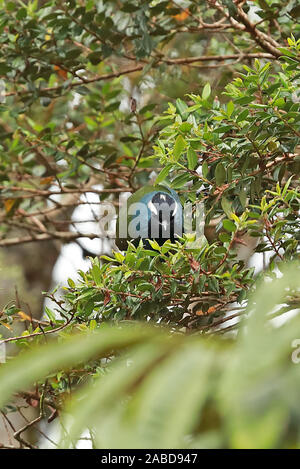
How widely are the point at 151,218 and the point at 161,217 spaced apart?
23mm

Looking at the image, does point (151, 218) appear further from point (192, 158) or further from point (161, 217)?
point (192, 158)

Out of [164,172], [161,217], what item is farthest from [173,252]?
[164,172]

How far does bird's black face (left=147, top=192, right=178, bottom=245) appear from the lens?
1.20 m

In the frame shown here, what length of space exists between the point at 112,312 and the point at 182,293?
0.40 ft

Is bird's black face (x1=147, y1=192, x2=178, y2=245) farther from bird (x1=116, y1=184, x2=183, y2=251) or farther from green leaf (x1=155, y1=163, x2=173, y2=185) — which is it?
green leaf (x1=155, y1=163, x2=173, y2=185)

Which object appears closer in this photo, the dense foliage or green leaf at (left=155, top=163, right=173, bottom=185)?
the dense foliage

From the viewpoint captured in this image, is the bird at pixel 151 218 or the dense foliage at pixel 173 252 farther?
the bird at pixel 151 218

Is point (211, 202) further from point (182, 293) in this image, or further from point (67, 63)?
point (67, 63)

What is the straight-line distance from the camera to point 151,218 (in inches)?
48.9

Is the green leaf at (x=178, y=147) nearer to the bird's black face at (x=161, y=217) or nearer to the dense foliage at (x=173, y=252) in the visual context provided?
the dense foliage at (x=173, y=252)

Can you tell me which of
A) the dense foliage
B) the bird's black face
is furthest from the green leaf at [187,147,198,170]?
the bird's black face

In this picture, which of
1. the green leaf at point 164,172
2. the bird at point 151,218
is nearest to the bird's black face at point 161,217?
the bird at point 151,218

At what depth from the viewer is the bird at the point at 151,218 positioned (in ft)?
3.91
